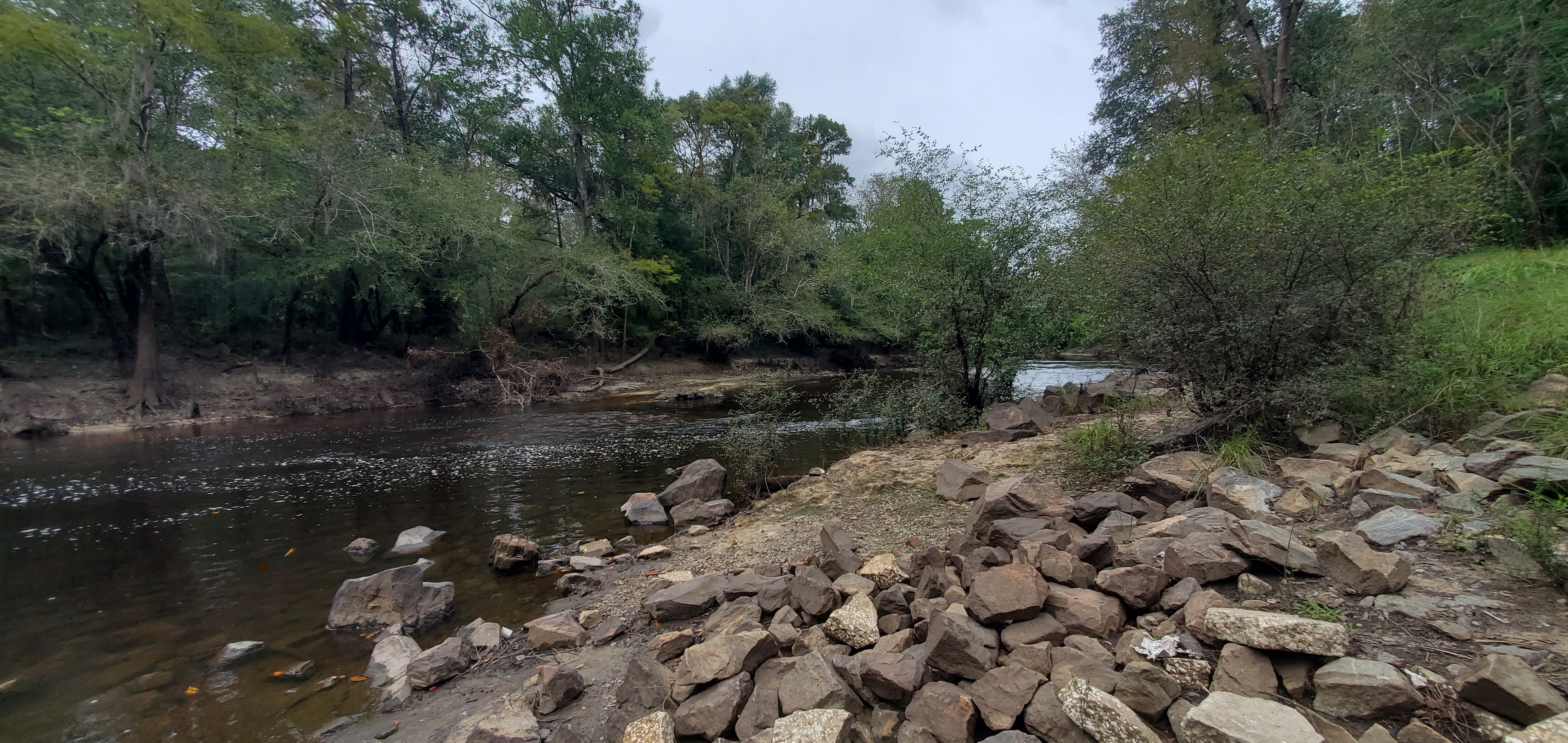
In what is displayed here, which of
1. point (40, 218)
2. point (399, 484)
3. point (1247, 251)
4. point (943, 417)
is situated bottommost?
point (399, 484)

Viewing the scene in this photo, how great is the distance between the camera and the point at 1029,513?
513cm

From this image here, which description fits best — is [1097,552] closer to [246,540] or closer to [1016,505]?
[1016,505]

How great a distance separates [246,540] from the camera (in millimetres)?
8078

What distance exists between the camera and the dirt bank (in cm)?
268

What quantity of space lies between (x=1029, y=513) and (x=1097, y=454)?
113 inches

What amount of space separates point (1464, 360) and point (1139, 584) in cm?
566

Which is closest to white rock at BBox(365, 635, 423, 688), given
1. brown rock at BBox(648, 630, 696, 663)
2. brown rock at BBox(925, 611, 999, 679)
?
brown rock at BBox(648, 630, 696, 663)

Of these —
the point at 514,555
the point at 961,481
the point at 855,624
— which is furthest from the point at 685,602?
the point at 961,481

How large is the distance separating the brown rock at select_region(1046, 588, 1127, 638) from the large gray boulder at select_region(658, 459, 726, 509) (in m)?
6.21

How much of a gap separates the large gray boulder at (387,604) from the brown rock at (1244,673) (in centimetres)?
604

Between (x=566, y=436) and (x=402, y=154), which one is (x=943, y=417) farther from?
(x=402, y=154)

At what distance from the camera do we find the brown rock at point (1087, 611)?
3.33 m

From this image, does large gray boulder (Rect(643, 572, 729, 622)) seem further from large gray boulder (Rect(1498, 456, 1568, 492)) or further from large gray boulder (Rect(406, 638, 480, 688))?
large gray boulder (Rect(1498, 456, 1568, 492))

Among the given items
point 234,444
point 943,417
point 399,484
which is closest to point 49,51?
point 234,444
